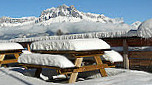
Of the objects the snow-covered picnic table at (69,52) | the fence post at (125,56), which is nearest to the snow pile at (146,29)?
the snow-covered picnic table at (69,52)

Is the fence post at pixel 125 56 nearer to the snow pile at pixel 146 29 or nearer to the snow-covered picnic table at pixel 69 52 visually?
the snow-covered picnic table at pixel 69 52

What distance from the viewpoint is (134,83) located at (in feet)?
17.3

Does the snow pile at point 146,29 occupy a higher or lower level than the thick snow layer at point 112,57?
higher

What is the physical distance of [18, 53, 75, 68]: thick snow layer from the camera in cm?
601

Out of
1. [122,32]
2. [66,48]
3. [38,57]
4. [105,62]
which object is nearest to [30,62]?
[38,57]

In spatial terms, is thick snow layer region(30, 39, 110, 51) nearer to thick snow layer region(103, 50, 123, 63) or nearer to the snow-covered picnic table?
the snow-covered picnic table

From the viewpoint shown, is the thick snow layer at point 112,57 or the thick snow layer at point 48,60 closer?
the thick snow layer at point 48,60

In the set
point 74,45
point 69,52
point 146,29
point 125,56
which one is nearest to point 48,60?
Result: point 69,52

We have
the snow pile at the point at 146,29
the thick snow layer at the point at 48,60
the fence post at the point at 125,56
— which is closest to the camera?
the thick snow layer at the point at 48,60

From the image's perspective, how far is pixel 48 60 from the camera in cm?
645

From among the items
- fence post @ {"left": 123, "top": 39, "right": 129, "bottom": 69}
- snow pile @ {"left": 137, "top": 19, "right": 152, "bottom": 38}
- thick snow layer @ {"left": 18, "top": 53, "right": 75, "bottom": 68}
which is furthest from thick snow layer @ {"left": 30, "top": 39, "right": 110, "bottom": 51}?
fence post @ {"left": 123, "top": 39, "right": 129, "bottom": 69}

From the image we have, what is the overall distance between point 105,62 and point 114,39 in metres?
3.05

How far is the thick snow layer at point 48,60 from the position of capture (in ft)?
19.7

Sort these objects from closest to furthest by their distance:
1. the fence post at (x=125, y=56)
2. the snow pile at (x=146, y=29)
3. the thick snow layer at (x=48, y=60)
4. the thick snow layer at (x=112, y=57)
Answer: the thick snow layer at (x=48, y=60)
the snow pile at (x=146, y=29)
the thick snow layer at (x=112, y=57)
the fence post at (x=125, y=56)
